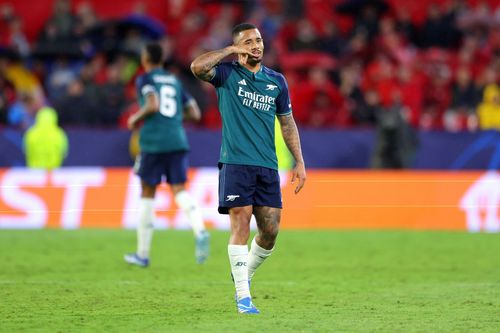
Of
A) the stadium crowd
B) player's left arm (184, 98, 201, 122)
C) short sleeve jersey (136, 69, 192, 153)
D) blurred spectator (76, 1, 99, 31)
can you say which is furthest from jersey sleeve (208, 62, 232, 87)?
blurred spectator (76, 1, 99, 31)

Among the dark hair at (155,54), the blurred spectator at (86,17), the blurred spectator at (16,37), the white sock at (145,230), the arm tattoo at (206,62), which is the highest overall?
the blurred spectator at (86,17)

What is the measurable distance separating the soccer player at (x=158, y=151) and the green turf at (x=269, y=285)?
363mm

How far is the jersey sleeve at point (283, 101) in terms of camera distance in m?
8.95

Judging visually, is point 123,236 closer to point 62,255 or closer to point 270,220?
point 62,255

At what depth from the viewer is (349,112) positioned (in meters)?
21.2

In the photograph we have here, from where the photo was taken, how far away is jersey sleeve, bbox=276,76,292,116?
8.95 metres

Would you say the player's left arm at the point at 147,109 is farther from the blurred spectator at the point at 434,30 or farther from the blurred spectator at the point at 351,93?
the blurred spectator at the point at 434,30

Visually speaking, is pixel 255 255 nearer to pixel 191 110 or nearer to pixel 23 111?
pixel 191 110

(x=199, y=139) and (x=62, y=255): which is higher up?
(x=199, y=139)

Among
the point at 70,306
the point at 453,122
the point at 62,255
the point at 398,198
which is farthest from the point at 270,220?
the point at 453,122

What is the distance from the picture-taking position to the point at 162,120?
12.4 metres

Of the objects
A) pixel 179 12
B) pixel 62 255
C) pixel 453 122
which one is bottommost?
Result: pixel 62 255

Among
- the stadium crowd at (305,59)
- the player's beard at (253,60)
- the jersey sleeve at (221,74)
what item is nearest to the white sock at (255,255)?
the jersey sleeve at (221,74)

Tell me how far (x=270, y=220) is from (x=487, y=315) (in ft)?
6.13
